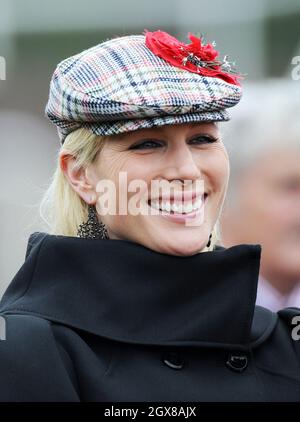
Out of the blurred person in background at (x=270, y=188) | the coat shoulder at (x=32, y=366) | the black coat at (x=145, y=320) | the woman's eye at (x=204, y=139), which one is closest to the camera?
the coat shoulder at (x=32, y=366)

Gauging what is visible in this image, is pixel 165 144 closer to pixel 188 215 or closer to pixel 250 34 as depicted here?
pixel 188 215

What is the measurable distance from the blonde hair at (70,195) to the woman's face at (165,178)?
29mm

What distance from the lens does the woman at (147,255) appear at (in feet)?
6.32

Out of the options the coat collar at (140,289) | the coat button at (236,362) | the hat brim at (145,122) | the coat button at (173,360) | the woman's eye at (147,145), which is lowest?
the coat button at (236,362)

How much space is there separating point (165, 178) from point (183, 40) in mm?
3539

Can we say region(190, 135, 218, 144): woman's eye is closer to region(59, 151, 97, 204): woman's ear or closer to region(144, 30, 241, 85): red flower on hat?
region(144, 30, 241, 85): red flower on hat

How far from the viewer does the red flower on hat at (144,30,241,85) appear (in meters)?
2.00

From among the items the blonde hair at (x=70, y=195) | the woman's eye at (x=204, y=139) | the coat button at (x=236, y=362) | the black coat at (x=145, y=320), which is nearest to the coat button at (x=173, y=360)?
the black coat at (x=145, y=320)

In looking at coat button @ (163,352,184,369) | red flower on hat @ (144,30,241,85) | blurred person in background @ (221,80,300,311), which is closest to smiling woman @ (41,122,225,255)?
red flower on hat @ (144,30,241,85)

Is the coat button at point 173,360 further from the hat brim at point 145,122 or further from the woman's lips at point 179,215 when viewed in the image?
the hat brim at point 145,122

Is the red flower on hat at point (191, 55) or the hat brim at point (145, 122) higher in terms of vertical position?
the red flower on hat at point (191, 55)

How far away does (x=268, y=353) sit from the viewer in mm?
2125

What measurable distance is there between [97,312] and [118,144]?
38cm

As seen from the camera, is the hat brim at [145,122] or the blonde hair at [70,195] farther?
the blonde hair at [70,195]
